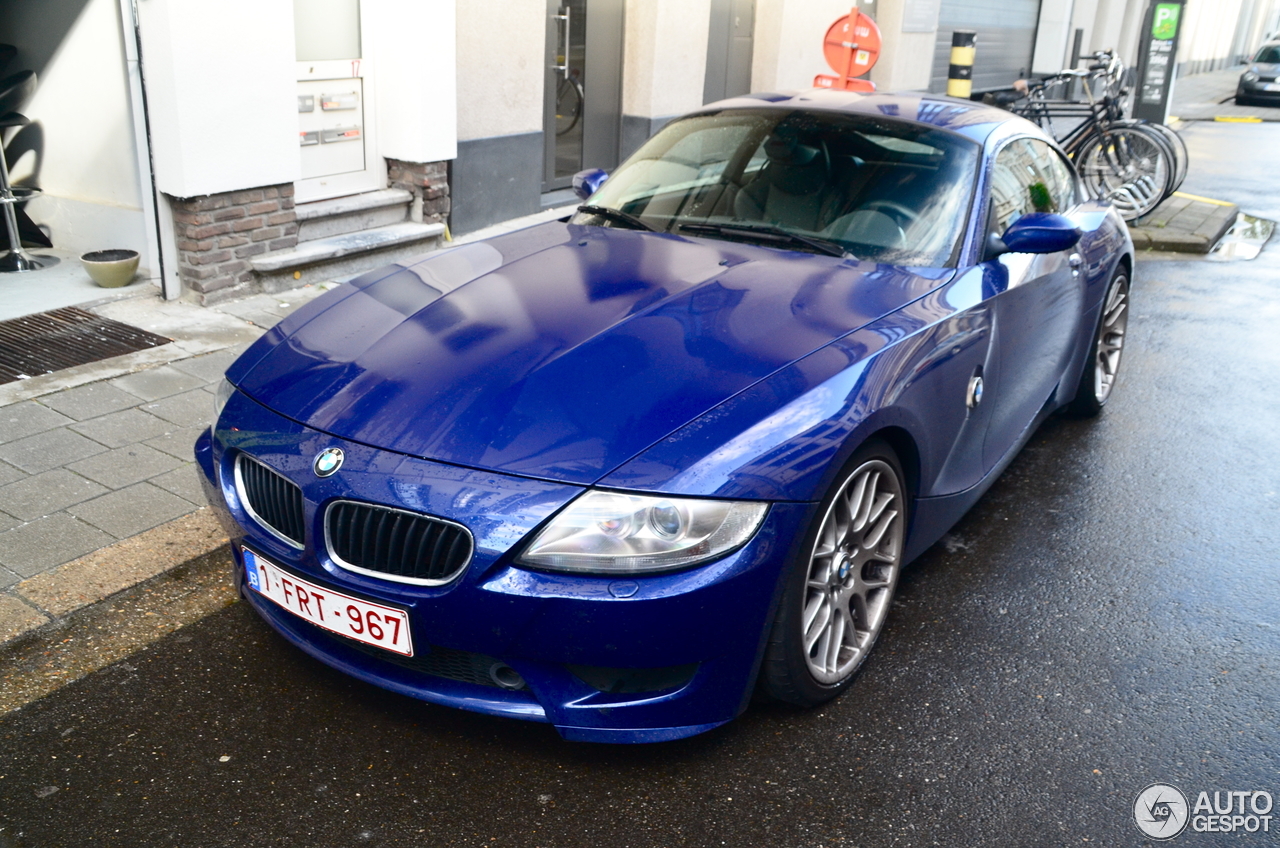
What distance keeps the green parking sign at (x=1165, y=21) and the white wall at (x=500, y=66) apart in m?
8.18

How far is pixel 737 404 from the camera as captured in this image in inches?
100

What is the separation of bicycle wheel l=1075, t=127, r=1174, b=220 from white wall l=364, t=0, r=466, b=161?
19.6 feet

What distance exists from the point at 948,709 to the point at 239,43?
501cm

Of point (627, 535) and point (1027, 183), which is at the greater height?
point (1027, 183)

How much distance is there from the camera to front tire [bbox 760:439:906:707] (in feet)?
8.58

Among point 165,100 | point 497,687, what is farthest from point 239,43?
point 497,687

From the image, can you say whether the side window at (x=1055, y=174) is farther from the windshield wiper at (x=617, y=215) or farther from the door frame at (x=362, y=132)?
the door frame at (x=362, y=132)

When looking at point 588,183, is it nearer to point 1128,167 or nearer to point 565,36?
point 565,36

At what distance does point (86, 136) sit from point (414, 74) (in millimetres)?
1979

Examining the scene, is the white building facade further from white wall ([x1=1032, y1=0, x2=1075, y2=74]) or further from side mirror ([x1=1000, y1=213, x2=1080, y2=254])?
white wall ([x1=1032, y1=0, x2=1075, y2=74])

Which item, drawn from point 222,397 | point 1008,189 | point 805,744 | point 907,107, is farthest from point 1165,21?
point 222,397

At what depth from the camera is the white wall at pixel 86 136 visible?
609 centimetres

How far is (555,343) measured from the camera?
2826mm

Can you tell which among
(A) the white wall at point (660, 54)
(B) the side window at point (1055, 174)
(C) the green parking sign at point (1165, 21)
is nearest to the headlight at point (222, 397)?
(B) the side window at point (1055, 174)
